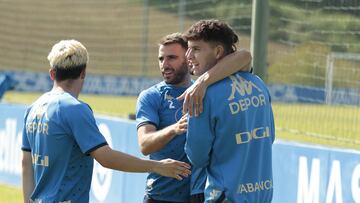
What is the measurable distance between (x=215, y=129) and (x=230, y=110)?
5.8 inches

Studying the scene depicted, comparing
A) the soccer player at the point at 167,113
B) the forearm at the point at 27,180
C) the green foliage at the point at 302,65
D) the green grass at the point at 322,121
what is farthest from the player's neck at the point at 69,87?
the green grass at the point at 322,121

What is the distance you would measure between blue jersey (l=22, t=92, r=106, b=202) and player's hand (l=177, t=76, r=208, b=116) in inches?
26.1

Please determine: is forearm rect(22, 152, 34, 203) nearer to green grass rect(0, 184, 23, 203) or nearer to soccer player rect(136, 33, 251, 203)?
soccer player rect(136, 33, 251, 203)

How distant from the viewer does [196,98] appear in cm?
552

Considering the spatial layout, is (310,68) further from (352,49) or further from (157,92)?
(157,92)

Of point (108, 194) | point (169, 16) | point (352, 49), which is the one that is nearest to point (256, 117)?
point (108, 194)

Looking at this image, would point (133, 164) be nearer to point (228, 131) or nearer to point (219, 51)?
point (228, 131)

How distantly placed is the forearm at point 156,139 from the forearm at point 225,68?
0.60m

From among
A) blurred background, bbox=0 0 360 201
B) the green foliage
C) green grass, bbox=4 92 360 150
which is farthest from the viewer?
green grass, bbox=4 92 360 150

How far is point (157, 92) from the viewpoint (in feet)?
22.8

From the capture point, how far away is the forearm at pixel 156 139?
6.17m

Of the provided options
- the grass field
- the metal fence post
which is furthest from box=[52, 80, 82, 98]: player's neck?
the grass field

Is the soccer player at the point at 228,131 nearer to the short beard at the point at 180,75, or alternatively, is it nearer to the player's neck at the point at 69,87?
the player's neck at the point at 69,87

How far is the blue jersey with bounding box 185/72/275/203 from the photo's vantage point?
550cm
